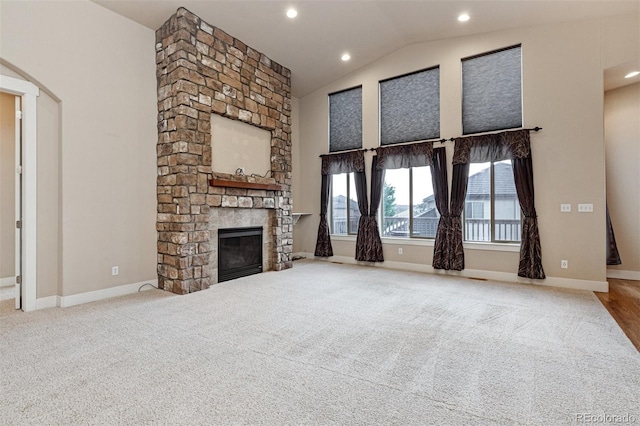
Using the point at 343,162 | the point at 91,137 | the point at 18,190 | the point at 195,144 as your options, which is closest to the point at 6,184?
the point at 18,190

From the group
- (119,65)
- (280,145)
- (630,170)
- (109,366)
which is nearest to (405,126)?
(280,145)

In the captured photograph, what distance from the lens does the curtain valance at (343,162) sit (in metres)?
6.34

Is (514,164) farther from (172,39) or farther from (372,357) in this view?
(172,39)

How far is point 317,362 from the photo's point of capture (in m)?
2.25

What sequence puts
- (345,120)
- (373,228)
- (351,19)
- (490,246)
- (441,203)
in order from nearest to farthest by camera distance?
(351,19) → (490,246) → (441,203) → (373,228) → (345,120)

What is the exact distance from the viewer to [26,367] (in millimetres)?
2184

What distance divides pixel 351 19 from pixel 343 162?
8.54 ft

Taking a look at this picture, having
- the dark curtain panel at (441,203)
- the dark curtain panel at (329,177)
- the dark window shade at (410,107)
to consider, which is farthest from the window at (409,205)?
the dark window shade at (410,107)

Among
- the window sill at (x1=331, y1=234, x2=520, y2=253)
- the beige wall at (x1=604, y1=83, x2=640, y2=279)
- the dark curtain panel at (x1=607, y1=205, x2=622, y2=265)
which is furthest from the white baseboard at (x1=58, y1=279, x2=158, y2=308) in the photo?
the beige wall at (x1=604, y1=83, x2=640, y2=279)

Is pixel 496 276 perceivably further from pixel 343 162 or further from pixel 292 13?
pixel 292 13

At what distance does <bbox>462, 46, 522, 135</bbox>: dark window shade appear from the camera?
16.0ft

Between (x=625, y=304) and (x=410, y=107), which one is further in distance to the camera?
(x=410, y=107)

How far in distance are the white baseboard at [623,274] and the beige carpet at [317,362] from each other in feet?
6.36

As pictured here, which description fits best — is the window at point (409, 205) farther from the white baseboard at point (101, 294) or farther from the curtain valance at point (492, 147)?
the white baseboard at point (101, 294)
